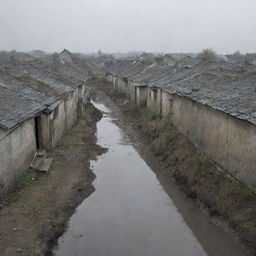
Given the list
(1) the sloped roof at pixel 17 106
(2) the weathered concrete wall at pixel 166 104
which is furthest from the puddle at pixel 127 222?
(2) the weathered concrete wall at pixel 166 104

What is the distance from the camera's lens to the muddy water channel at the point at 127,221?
10.5 m

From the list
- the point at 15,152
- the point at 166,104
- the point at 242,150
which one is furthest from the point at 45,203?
the point at 166,104

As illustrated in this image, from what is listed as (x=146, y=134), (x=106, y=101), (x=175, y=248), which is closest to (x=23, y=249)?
(x=175, y=248)

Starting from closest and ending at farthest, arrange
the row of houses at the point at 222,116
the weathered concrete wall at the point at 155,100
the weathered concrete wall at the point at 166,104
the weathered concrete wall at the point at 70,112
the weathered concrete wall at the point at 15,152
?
→ 1. the row of houses at the point at 222,116
2. the weathered concrete wall at the point at 15,152
3. the weathered concrete wall at the point at 166,104
4. the weathered concrete wall at the point at 70,112
5. the weathered concrete wall at the point at 155,100

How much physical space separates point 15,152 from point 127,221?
17.3ft

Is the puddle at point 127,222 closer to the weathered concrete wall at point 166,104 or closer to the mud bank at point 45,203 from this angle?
the mud bank at point 45,203

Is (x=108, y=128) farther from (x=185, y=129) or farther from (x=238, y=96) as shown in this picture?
(x=238, y=96)

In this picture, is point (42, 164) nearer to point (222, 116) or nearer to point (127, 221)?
A: point (127, 221)

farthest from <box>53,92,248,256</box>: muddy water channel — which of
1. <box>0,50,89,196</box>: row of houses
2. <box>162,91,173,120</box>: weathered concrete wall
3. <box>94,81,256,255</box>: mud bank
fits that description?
<box>162,91,173,120</box>: weathered concrete wall

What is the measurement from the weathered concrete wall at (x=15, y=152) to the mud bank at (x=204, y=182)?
660 centimetres

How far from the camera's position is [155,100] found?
91.8ft

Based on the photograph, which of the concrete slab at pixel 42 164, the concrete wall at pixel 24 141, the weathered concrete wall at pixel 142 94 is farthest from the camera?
the weathered concrete wall at pixel 142 94

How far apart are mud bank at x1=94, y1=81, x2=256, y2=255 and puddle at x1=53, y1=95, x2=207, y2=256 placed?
109 centimetres

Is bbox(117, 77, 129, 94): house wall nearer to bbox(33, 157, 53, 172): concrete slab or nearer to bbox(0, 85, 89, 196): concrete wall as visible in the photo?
bbox(0, 85, 89, 196): concrete wall
